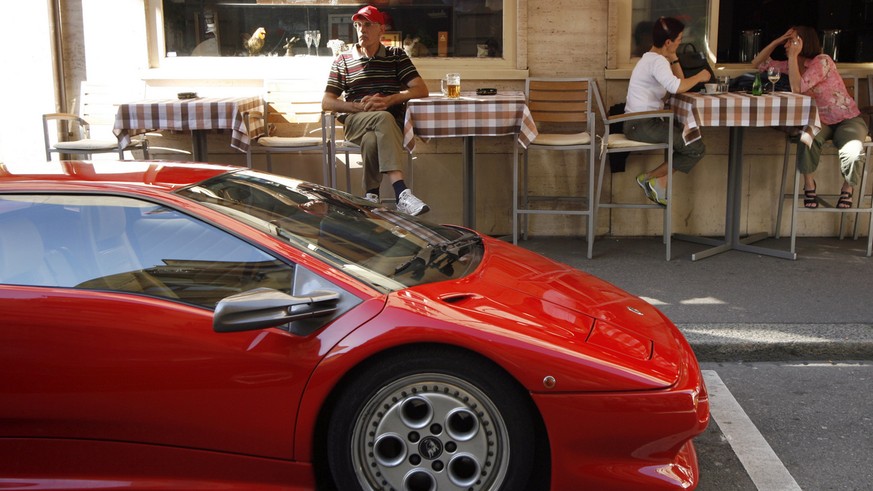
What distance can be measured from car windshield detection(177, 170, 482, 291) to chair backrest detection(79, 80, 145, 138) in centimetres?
475

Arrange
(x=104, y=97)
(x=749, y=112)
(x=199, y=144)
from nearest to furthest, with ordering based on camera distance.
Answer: (x=749, y=112) → (x=199, y=144) → (x=104, y=97)

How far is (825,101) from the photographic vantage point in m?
7.52

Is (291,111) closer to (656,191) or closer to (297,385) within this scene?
(656,191)

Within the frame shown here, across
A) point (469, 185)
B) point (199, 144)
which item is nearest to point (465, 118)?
point (469, 185)

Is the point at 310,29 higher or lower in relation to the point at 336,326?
higher

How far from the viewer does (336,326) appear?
121 inches

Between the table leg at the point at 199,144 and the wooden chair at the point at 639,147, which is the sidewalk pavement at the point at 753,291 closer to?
the wooden chair at the point at 639,147

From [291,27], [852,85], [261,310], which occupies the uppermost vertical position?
[291,27]

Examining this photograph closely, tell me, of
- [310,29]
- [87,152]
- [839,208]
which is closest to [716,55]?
[839,208]

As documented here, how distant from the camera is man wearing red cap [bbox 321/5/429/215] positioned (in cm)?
737

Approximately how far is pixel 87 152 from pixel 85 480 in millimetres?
5267

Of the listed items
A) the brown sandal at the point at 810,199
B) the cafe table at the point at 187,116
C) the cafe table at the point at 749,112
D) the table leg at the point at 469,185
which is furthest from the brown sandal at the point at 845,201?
the cafe table at the point at 187,116

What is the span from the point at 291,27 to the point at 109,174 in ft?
16.9

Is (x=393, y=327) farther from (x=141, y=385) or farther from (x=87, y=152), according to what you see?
(x=87, y=152)
